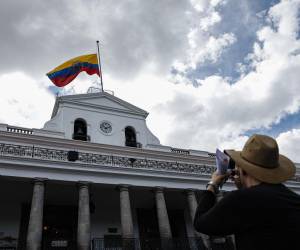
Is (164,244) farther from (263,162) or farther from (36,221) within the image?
(263,162)

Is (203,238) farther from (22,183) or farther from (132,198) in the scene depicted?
(22,183)

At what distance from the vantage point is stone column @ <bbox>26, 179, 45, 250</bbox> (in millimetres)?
13453

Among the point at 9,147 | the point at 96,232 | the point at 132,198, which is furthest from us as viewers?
the point at 132,198

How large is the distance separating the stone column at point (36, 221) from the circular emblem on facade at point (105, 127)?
8629 millimetres

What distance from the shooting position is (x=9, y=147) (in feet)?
50.6

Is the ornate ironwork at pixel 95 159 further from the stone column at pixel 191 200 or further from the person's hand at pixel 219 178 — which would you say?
→ the person's hand at pixel 219 178

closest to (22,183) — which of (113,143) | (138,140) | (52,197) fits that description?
(52,197)

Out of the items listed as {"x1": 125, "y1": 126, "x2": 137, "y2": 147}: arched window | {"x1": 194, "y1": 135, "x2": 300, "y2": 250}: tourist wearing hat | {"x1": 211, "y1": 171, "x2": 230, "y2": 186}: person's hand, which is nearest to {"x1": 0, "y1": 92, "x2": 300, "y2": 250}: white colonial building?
{"x1": 125, "y1": 126, "x2": 137, "y2": 147}: arched window

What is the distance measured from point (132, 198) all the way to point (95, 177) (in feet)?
18.5

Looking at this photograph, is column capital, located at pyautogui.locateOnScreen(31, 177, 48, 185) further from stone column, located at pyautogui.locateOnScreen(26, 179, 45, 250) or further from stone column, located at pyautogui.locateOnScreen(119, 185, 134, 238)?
stone column, located at pyautogui.locateOnScreen(119, 185, 134, 238)

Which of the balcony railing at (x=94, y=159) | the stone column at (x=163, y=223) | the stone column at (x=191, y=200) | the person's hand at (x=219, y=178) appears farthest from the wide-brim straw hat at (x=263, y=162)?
the stone column at (x=191, y=200)

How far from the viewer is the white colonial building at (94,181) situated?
15352 mm

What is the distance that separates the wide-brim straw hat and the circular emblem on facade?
2120 cm

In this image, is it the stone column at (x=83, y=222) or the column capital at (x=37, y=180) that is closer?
the stone column at (x=83, y=222)
